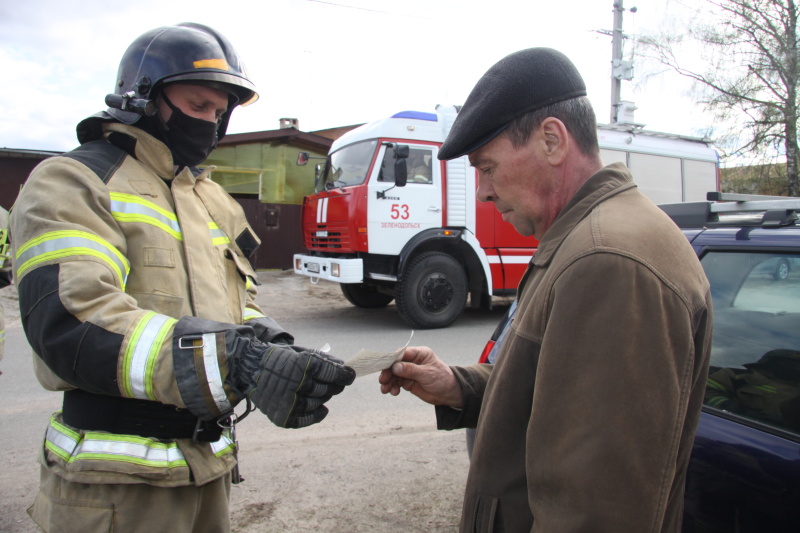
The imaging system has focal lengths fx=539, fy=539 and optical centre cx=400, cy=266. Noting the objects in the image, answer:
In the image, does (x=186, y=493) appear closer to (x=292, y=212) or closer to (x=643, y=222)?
(x=643, y=222)

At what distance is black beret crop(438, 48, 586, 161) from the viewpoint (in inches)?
48.8

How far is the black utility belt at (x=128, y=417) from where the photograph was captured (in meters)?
1.51

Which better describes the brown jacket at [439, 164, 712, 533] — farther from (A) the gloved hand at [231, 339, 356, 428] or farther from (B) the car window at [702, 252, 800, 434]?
(B) the car window at [702, 252, 800, 434]

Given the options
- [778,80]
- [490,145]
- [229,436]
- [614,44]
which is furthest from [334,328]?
[778,80]

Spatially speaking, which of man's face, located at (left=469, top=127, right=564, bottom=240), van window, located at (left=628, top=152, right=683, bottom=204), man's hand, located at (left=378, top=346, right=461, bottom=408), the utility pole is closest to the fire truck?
van window, located at (left=628, top=152, right=683, bottom=204)

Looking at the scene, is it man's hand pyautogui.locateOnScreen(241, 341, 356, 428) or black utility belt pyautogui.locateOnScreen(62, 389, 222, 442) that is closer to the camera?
man's hand pyautogui.locateOnScreen(241, 341, 356, 428)

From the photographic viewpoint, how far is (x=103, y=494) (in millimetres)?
1493

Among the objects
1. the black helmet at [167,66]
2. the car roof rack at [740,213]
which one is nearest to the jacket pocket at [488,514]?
the black helmet at [167,66]

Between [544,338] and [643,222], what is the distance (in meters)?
0.31

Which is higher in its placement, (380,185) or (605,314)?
(380,185)

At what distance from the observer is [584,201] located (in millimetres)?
1200

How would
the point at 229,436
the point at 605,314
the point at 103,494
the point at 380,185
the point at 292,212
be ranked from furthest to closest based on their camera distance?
the point at 292,212, the point at 380,185, the point at 229,436, the point at 103,494, the point at 605,314

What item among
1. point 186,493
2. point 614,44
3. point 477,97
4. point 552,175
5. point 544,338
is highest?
point 614,44

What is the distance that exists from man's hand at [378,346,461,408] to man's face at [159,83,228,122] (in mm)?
1100
